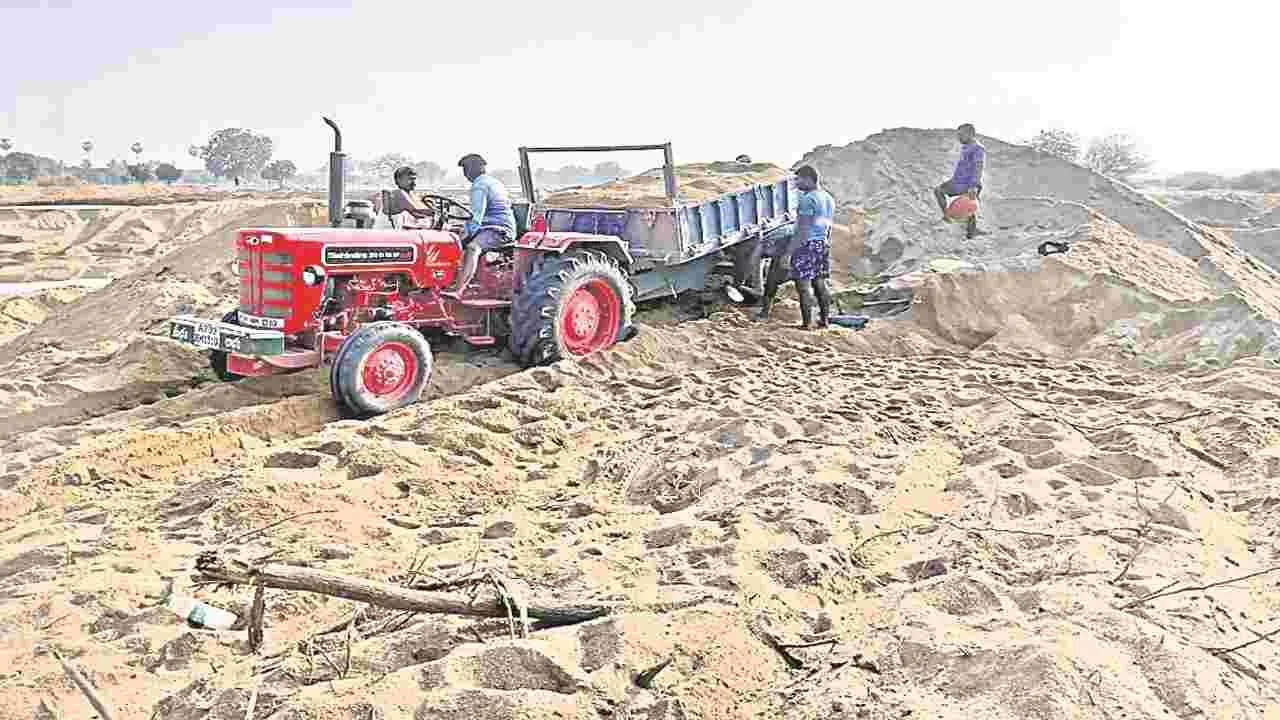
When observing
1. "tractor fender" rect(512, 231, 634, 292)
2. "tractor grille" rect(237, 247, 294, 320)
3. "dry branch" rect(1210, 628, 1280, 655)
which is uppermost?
"tractor fender" rect(512, 231, 634, 292)

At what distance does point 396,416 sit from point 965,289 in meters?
6.17

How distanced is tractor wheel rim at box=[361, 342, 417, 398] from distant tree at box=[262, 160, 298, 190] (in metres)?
79.2

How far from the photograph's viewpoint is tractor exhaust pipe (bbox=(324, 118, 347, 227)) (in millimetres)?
7938

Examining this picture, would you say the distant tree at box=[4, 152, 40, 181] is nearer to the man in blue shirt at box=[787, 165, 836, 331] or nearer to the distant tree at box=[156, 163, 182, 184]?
the distant tree at box=[156, 163, 182, 184]

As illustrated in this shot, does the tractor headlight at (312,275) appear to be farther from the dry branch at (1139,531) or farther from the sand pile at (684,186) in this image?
the sand pile at (684,186)

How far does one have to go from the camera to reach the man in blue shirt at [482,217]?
8.18m

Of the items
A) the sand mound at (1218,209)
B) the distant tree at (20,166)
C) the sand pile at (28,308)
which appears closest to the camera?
the sand pile at (28,308)

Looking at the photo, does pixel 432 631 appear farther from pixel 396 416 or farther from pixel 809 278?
pixel 809 278

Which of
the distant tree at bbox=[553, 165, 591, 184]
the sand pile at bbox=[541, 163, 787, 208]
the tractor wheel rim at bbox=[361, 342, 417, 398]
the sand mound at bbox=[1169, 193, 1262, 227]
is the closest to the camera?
the tractor wheel rim at bbox=[361, 342, 417, 398]

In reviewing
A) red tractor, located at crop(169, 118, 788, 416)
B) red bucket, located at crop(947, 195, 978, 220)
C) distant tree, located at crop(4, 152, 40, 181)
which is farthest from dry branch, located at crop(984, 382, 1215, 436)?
distant tree, located at crop(4, 152, 40, 181)

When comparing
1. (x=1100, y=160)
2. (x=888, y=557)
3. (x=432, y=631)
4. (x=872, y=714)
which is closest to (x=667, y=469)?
(x=888, y=557)

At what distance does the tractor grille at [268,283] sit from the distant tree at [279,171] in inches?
3096

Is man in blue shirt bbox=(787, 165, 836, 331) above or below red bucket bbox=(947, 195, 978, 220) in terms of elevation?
below

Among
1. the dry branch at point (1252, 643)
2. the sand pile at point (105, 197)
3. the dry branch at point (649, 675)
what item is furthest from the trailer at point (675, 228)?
the sand pile at point (105, 197)
